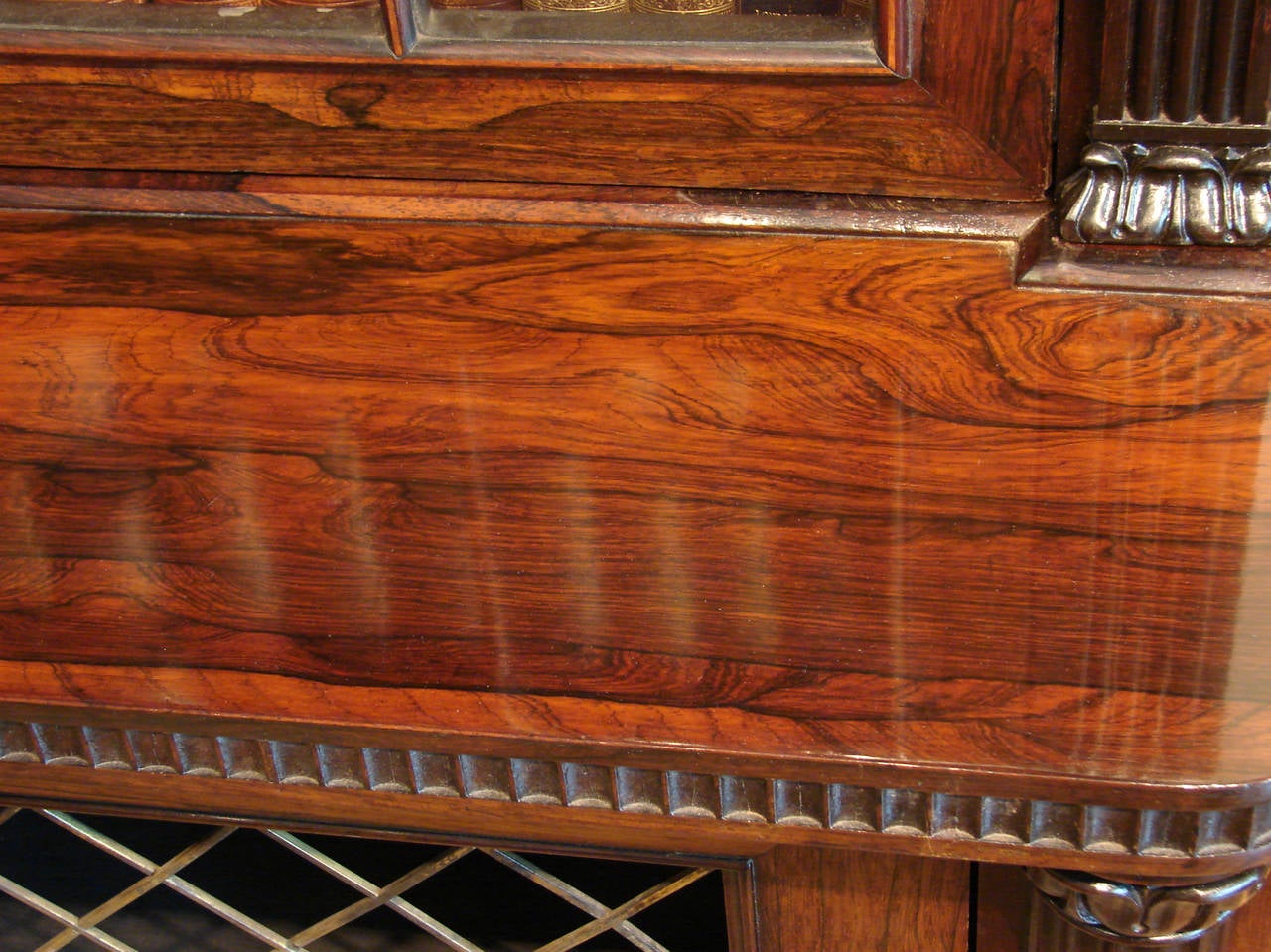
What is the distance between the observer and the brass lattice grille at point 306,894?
0.60 meters

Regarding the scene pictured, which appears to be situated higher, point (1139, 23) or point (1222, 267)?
point (1139, 23)

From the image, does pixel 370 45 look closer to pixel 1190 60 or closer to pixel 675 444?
pixel 675 444

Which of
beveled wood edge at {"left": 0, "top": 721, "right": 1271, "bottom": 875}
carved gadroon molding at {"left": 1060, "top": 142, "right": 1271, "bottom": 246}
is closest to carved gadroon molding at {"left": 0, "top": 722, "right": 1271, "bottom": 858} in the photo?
beveled wood edge at {"left": 0, "top": 721, "right": 1271, "bottom": 875}

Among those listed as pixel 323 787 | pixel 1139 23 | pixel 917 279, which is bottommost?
pixel 323 787

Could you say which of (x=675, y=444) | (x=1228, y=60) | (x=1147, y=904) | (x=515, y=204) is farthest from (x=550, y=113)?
(x=1147, y=904)

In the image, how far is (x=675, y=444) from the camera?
60cm

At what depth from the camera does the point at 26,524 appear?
0.62 metres

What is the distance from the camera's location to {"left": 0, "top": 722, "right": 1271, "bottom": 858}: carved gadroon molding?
1.52ft

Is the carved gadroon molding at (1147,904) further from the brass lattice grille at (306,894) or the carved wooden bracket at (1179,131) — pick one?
the carved wooden bracket at (1179,131)

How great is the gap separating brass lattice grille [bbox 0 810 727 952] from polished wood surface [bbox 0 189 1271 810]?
112 mm

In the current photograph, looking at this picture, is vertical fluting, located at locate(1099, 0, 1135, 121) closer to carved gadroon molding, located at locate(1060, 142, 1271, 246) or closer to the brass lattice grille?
carved gadroon molding, located at locate(1060, 142, 1271, 246)

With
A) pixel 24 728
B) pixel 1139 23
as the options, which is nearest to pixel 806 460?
pixel 1139 23

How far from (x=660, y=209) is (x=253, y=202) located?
20cm

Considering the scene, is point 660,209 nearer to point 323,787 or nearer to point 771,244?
point 771,244
